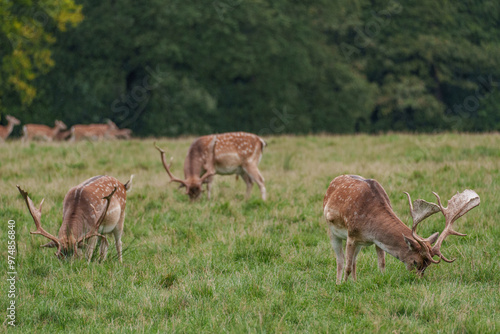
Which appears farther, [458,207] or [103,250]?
[103,250]

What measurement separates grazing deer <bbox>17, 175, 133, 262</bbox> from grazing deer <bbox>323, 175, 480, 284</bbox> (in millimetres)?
2171

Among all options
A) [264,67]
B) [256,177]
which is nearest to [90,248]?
[256,177]

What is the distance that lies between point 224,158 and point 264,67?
16.6 meters

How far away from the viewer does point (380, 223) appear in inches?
189

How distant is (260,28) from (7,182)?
1730 cm

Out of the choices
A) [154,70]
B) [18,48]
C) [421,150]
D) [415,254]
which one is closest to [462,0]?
A: [154,70]

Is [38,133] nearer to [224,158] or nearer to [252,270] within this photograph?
[224,158]

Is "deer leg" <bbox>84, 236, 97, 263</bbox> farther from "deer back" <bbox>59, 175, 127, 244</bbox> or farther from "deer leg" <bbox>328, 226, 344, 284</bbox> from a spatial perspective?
"deer leg" <bbox>328, 226, 344, 284</bbox>

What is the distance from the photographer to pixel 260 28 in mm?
25562

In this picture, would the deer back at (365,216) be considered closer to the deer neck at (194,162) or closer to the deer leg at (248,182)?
the deer neck at (194,162)

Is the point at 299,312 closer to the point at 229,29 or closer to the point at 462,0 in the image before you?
the point at 229,29

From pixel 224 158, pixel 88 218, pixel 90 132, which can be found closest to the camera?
pixel 88 218

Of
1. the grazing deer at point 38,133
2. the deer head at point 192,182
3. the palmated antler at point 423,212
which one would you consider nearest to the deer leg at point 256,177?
the deer head at point 192,182

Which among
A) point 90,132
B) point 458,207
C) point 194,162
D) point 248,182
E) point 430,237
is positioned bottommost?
point 90,132
